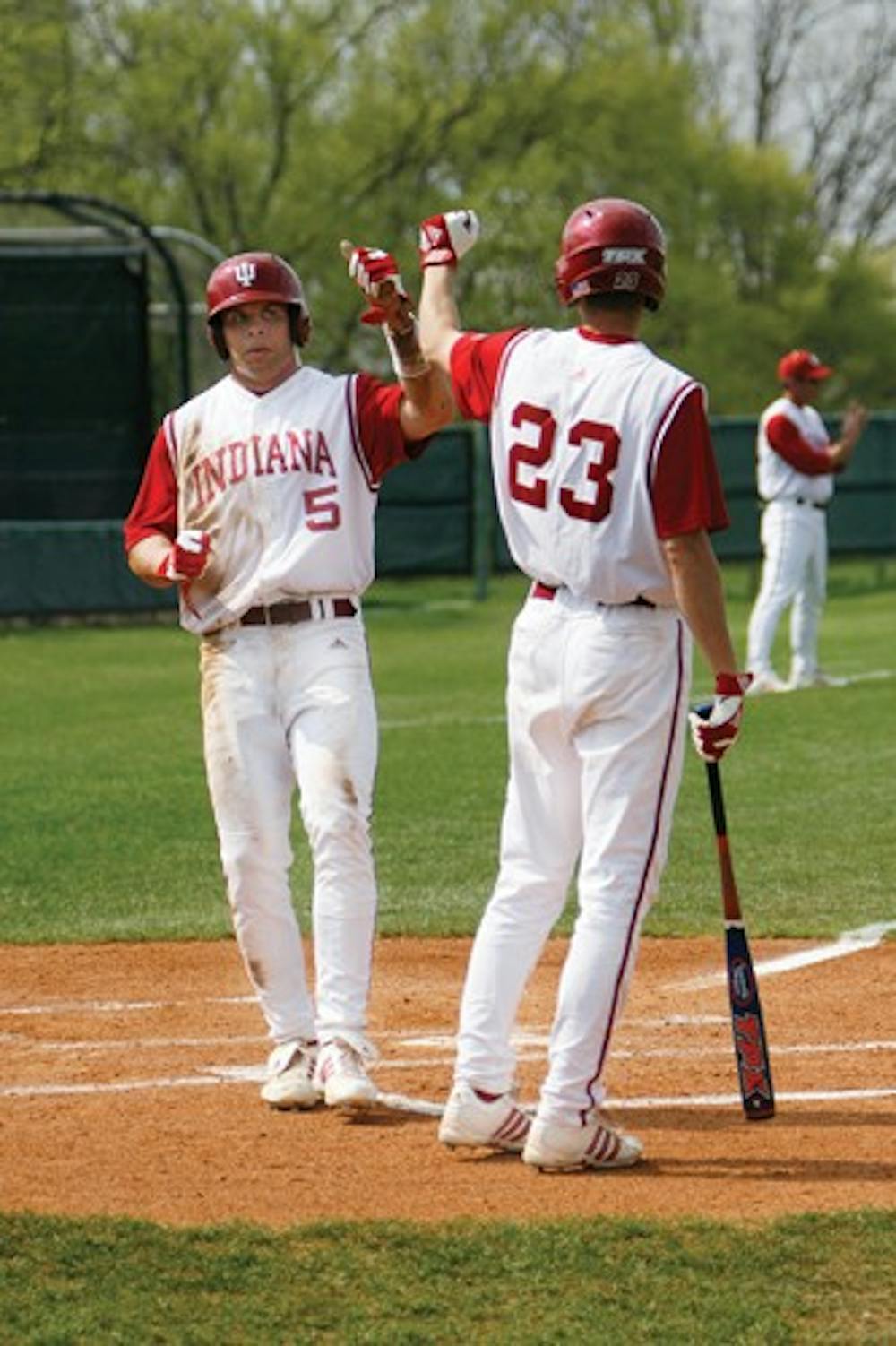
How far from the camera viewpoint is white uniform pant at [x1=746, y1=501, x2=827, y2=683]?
18109mm

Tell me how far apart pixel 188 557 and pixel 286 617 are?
0.32m

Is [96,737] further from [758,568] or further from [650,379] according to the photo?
[758,568]

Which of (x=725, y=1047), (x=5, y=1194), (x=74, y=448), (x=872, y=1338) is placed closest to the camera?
(x=872, y=1338)

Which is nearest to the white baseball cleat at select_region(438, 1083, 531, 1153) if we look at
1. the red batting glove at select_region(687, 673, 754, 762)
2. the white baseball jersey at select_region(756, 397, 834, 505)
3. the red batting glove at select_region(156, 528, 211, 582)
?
the red batting glove at select_region(687, 673, 754, 762)

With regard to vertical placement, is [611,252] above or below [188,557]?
above

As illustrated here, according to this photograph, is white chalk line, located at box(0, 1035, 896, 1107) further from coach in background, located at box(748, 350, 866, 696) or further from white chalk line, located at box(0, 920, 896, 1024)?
coach in background, located at box(748, 350, 866, 696)

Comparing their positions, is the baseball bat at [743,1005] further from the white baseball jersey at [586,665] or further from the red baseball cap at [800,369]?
the red baseball cap at [800,369]

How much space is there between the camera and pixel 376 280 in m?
6.44

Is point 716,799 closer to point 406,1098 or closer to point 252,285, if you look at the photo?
point 406,1098

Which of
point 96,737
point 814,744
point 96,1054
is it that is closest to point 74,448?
point 96,737

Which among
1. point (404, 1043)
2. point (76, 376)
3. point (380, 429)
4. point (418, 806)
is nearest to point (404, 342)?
point (380, 429)

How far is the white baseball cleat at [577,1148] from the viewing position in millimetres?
6008

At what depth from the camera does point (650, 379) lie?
5961mm

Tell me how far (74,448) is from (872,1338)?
2103 cm
